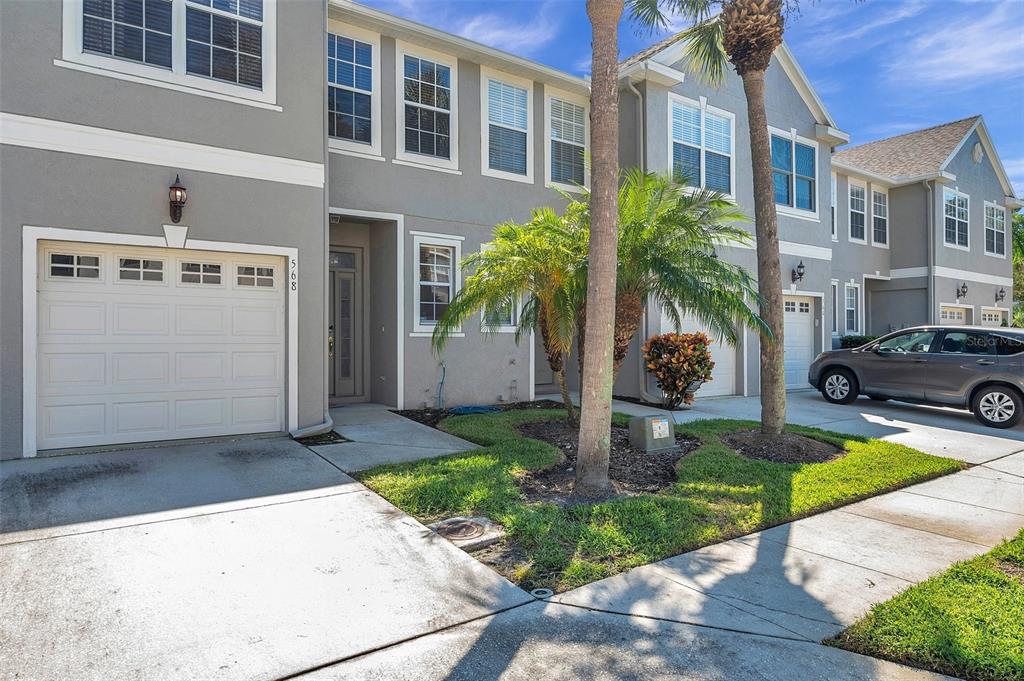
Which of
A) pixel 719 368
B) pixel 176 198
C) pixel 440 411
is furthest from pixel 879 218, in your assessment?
pixel 176 198

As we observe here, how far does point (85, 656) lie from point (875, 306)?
2180 cm

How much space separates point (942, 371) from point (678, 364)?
15.0ft

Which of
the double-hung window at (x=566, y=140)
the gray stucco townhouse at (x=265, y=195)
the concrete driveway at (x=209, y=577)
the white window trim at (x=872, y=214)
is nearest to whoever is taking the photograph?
the concrete driveway at (x=209, y=577)

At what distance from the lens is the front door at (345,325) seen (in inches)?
412

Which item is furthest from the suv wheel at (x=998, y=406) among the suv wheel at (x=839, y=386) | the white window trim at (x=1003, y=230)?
the white window trim at (x=1003, y=230)

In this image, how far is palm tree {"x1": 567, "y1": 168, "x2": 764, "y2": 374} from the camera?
7.18m

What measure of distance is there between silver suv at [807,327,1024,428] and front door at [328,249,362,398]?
9.48 m

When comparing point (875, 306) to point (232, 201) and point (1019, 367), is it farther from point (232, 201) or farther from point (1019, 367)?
point (232, 201)

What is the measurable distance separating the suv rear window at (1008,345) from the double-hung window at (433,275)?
9152 millimetres

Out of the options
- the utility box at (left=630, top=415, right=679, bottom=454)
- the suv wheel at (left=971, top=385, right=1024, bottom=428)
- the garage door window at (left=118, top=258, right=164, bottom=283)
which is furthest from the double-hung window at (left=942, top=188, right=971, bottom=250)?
the garage door window at (left=118, top=258, right=164, bottom=283)

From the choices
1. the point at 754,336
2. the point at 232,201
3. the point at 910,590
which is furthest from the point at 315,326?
the point at 754,336

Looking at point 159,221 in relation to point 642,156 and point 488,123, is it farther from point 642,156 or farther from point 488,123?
point 642,156

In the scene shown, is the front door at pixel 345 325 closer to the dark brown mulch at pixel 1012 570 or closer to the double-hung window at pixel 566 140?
the double-hung window at pixel 566 140

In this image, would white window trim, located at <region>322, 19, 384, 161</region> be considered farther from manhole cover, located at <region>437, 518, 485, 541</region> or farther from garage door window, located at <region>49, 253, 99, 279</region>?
manhole cover, located at <region>437, 518, 485, 541</region>
